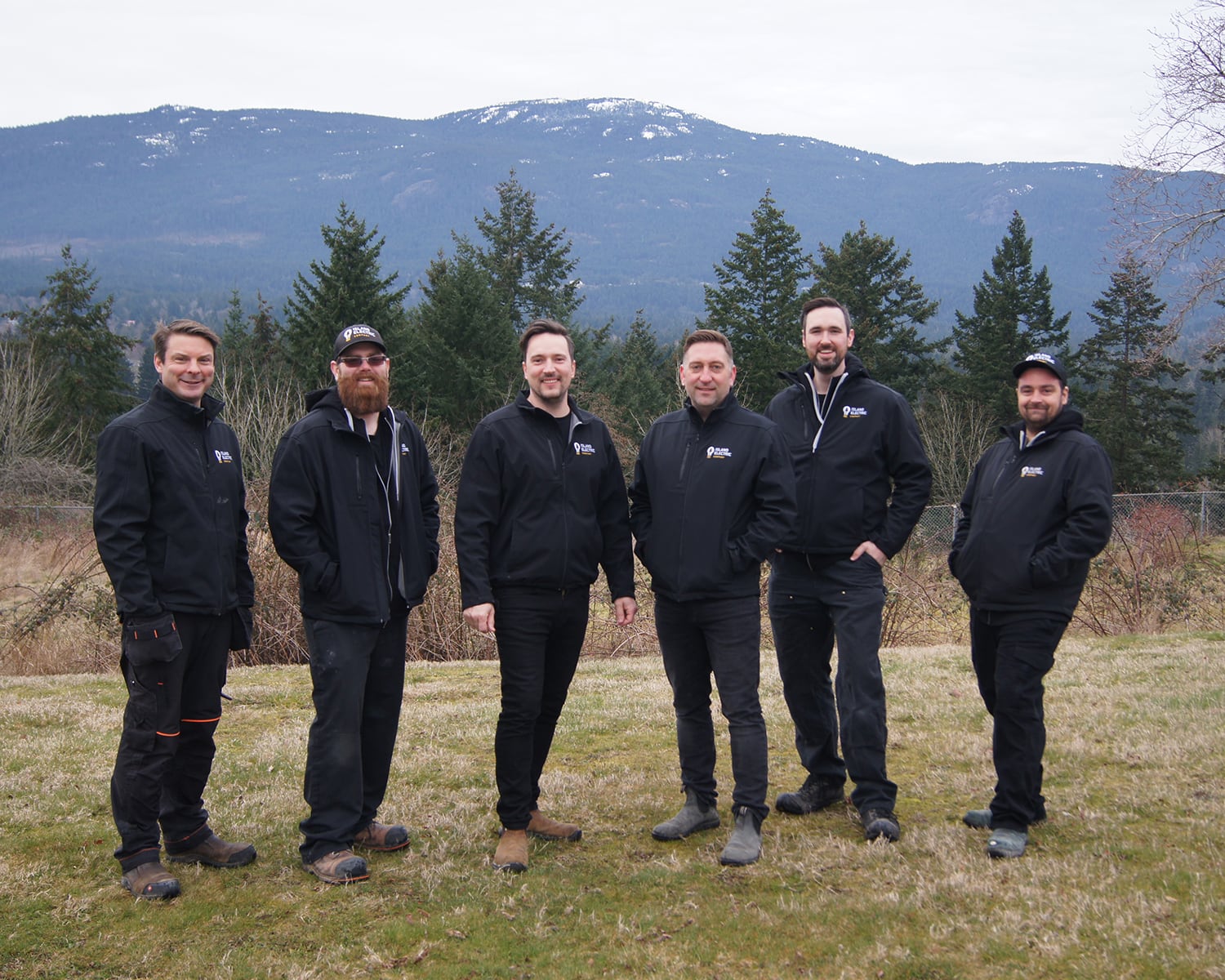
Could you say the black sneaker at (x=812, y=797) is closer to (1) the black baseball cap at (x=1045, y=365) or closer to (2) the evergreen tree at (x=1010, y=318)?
(1) the black baseball cap at (x=1045, y=365)

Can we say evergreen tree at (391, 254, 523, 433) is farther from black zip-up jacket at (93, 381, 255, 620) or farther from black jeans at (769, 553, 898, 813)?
black zip-up jacket at (93, 381, 255, 620)

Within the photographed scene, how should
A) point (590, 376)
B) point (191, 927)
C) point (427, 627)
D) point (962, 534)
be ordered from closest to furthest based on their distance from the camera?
point (191, 927), point (962, 534), point (427, 627), point (590, 376)

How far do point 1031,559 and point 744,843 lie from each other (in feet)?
5.85

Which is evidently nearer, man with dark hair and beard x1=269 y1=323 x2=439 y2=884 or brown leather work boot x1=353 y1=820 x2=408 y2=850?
man with dark hair and beard x1=269 y1=323 x2=439 y2=884

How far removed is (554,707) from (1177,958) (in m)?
2.64

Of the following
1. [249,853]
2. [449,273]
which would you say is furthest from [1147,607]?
[449,273]

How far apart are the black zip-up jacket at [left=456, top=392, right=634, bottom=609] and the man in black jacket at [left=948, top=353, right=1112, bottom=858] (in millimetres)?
1833

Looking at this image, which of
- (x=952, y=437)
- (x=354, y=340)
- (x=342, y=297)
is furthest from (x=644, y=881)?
(x=952, y=437)

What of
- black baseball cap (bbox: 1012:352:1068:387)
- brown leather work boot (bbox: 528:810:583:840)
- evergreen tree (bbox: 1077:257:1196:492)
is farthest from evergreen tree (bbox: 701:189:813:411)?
brown leather work boot (bbox: 528:810:583:840)

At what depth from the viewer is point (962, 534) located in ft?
17.7

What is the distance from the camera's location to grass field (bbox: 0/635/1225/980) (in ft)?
12.4

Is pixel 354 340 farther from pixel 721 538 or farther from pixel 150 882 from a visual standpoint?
pixel 150 882

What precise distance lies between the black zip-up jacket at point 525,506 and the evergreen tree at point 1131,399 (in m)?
35.6

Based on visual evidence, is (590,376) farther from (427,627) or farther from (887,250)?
(427,627)
